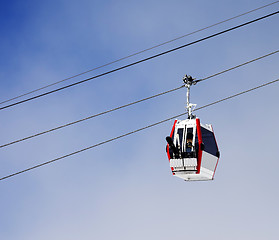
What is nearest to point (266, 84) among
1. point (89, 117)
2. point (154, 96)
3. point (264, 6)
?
point (264, 6)

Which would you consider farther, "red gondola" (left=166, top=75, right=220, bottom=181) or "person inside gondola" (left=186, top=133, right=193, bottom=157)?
"person inside gondola" (left=186, top=133, right=193, bottom=157)

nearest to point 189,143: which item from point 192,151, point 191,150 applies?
point 191,150

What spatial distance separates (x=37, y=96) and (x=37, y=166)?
8.04ft

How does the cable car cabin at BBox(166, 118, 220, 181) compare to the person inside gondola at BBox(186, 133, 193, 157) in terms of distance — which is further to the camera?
the person inside gondola at BBox(186, 133, 193, 157)

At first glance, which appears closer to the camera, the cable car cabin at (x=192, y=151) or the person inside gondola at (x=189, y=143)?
the cable car cabin at (x=192, y=151)

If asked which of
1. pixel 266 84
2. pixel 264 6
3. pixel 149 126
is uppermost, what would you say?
pixel 264 6

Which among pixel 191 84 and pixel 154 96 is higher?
pixel 191 84

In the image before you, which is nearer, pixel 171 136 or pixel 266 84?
pixel 266 84

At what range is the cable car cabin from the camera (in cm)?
1445

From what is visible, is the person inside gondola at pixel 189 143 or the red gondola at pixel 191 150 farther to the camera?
the person inside gondola at pixel 189 143

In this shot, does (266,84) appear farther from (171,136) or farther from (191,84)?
(171,136)

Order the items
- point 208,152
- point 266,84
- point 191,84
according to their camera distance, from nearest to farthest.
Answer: point 266,84 → point 191,84 → point 208,152

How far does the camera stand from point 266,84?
1262 cm

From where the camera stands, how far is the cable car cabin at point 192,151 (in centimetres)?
1445
